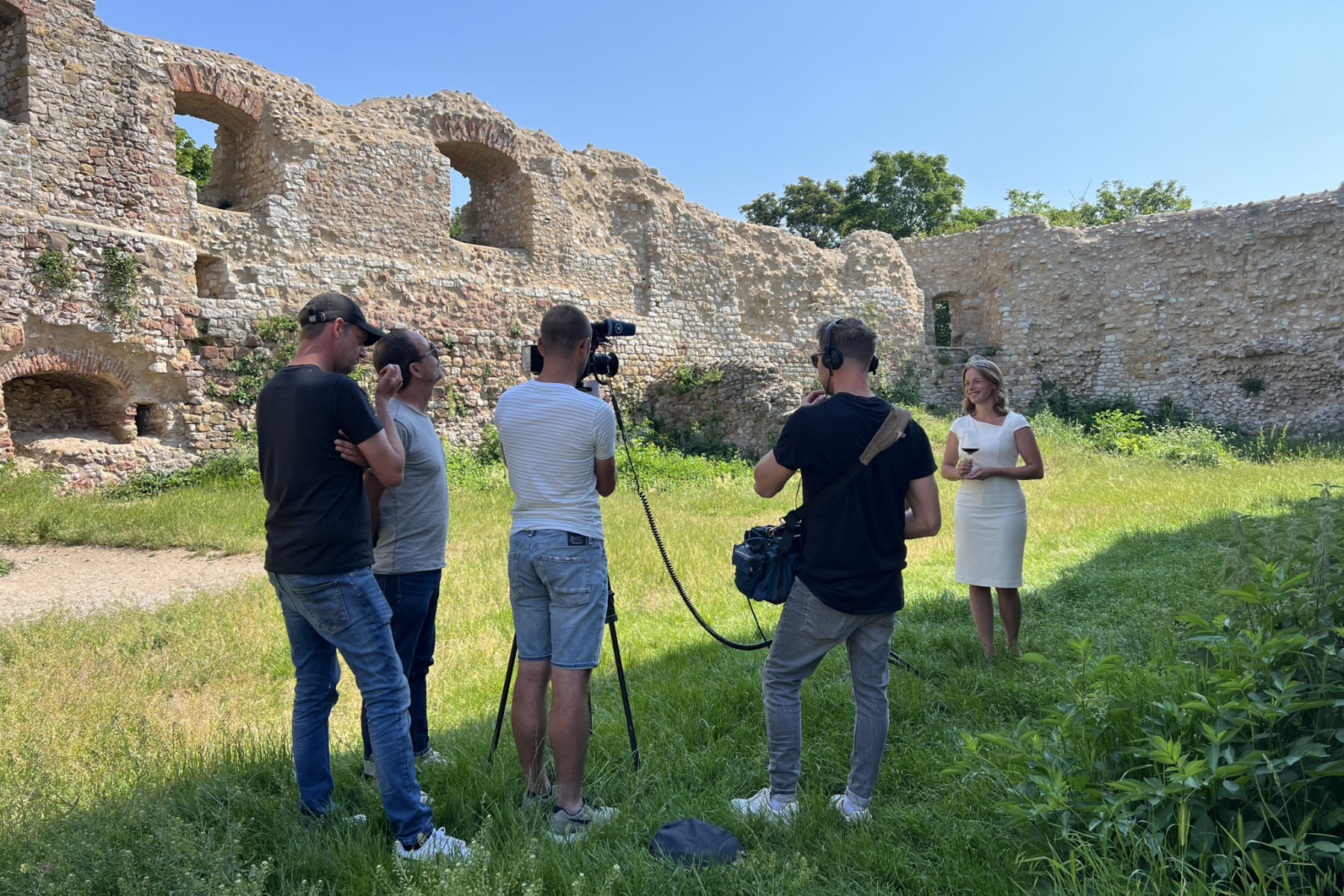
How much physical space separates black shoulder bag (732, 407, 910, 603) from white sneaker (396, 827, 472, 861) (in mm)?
1318

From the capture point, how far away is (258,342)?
38.7 feet

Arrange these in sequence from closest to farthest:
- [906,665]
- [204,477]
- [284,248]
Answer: [906,665] < [204,477] < [284,248]

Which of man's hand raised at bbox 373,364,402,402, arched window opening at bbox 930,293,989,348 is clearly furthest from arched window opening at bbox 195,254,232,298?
arched window opening at bbox 930,293,989,348

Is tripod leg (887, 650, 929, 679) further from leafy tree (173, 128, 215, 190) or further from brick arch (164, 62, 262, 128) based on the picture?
leafy tree (173, 128, 215, 190)

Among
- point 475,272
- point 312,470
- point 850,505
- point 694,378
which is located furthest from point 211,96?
point 850,505

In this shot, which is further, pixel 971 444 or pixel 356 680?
pixel 971 444

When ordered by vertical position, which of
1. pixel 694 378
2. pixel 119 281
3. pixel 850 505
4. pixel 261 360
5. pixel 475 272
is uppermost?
pixel 475 272

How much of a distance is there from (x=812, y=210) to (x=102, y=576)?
3116cm

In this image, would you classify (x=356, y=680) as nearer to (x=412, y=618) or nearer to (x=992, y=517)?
(x=412, y=618)

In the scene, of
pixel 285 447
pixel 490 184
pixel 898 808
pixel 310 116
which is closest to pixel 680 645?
pixel 898 808

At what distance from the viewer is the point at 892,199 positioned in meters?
33.7

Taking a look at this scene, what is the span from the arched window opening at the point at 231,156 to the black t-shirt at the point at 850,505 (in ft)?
39.7

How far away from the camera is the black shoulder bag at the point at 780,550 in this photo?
3064 mm

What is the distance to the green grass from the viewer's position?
2.57 meters
